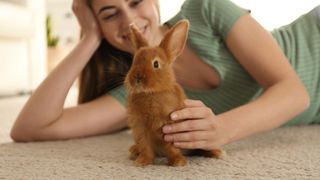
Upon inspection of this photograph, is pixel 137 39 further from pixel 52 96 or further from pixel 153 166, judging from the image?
pixel 52 96

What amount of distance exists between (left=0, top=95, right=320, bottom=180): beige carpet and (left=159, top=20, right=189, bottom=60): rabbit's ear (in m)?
0.18

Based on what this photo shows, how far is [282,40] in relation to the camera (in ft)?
4.21

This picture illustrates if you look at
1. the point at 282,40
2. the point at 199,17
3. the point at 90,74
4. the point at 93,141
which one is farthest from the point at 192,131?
the point at 282,40

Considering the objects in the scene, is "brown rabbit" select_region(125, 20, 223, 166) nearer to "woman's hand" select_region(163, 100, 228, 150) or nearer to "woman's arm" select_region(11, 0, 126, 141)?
"woman's hand" select_region(163, 100, 228, 150)

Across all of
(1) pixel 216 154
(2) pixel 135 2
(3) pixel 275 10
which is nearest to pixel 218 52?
(2) pixel 135 2

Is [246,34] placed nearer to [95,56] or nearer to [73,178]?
[95,56]

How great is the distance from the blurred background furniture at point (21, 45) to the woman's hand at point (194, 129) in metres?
1.70

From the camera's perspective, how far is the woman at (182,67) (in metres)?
0.99

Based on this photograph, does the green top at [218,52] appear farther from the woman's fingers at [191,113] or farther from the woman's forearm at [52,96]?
the woman's fingers at [191,113]

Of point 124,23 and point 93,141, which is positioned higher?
point 124,23

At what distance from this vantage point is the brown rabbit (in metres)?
0.63

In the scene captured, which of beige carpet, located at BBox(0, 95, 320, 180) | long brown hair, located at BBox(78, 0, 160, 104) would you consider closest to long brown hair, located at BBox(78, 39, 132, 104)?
long brown hair, located at BBox(78, 0, 160, 104)

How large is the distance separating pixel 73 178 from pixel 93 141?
369mm

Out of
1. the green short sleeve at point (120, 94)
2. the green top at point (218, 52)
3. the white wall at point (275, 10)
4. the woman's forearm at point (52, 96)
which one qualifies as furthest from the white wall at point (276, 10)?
the woman's forearm at point (52, 96)
